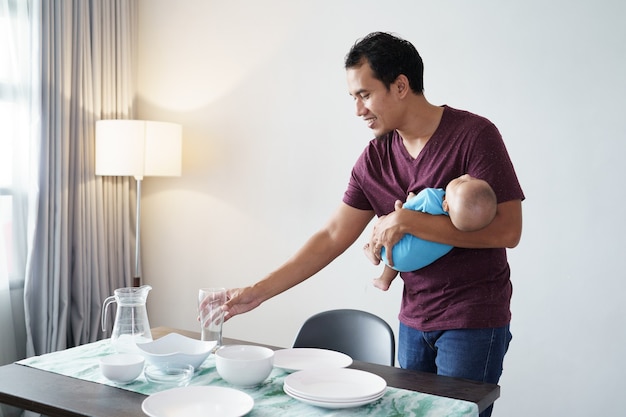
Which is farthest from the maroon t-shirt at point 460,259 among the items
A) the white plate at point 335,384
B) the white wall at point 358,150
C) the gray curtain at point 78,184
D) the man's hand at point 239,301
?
the gray curtain at point 78,184

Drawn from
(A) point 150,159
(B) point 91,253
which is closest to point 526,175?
(A) point 150,159

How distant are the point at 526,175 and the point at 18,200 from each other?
237 centimetres

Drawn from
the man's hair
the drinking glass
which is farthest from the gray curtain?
the man's hair

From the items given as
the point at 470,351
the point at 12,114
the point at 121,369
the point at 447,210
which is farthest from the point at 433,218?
the point at 12,114

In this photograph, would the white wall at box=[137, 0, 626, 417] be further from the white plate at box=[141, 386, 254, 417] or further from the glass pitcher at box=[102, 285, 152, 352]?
the white plate at box=[141, 386, 254, 417]

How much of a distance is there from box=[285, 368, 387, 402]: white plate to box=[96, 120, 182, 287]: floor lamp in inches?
80.8

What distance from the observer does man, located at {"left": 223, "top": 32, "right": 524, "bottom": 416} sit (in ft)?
5.45

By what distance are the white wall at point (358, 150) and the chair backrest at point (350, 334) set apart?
0.87 metres

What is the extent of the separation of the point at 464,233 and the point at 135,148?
2.08 m

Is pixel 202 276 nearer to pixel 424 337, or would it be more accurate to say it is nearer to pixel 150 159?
pixel 150 159

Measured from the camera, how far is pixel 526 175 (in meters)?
2.71

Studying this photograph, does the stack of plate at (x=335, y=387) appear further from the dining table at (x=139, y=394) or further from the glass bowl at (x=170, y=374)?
the glass bowl at (x=170, y=374)

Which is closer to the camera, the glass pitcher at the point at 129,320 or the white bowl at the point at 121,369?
the white bowl at the point at 121,369

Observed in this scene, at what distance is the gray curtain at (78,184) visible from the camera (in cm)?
315
